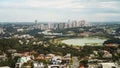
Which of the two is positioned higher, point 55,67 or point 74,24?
point 55,67

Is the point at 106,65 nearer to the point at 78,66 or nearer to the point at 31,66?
the point at 78,66

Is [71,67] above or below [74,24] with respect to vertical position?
above

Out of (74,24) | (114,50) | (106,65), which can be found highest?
(106,65)

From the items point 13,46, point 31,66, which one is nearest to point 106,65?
point 31,66

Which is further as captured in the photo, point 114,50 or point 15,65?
point 114,50

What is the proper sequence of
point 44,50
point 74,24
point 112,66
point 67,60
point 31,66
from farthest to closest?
point 74,24 < point 44,50 < point 67,60 < point 31,66 < point 112,66

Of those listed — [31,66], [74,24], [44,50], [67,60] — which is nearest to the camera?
[31,66]

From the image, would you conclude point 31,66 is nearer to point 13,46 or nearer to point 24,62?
point 24,62

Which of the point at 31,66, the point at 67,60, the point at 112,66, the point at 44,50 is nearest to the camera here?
the point at 112,66

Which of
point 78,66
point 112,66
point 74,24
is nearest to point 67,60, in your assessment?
point 78,66
